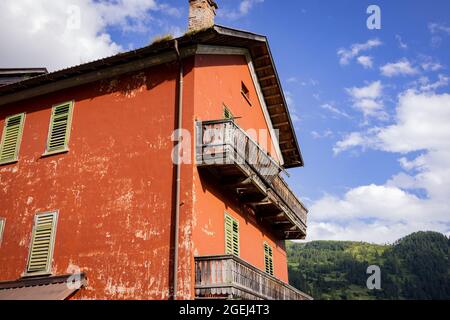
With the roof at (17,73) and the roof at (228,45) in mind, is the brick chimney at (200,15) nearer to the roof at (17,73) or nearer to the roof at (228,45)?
the roof at (228,45)

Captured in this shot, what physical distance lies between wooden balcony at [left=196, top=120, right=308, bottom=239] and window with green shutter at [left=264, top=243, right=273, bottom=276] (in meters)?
1.06

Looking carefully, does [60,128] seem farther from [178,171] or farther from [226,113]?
[226,113]

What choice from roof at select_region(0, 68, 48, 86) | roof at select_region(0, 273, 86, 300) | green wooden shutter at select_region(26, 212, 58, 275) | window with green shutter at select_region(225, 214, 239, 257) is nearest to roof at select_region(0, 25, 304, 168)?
roof at select_region(0, 68, 48, 86)

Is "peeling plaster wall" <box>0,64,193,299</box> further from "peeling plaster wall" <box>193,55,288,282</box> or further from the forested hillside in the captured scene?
the forested hillside

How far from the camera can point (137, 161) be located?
14.1 m

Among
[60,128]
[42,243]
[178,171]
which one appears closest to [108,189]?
[178,171]

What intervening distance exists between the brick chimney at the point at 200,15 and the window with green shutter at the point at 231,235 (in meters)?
6.79

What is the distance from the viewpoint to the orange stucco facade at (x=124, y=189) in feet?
41.8

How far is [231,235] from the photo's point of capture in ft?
49.2

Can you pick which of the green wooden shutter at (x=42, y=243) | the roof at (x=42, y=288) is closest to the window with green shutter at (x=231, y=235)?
the roof at (x=42, y=288)
